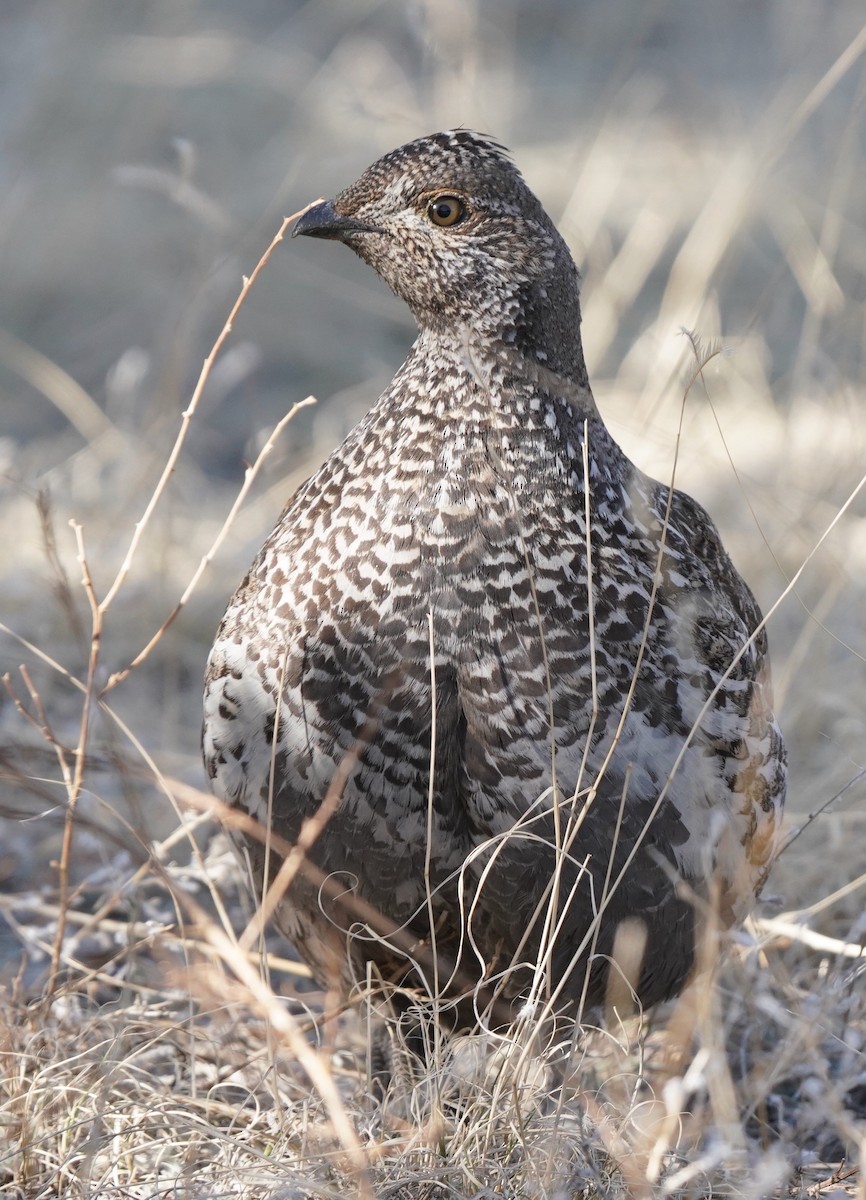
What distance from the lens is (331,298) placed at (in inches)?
316

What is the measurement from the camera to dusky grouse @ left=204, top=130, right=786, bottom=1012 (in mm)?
2258

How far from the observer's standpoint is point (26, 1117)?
2.23m

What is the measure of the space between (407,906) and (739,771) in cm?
63

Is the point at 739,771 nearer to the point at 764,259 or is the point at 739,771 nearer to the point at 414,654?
the point at 414,654

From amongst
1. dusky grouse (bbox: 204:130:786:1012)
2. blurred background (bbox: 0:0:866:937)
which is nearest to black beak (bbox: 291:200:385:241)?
dusky grouse (bbox: 204:130:786:1012)

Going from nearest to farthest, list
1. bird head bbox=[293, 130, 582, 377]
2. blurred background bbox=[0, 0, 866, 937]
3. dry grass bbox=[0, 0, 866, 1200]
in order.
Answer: dry grass bbox=[0, 0, 866, 1200] → bird head bbox=[293, 130, 582, 377] → blurred background bbox=[0, 0, 866, 937]

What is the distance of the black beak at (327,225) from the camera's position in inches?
96.8

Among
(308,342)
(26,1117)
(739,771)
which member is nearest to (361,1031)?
(26,1117)

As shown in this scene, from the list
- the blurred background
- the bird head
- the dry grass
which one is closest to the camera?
the dry grass

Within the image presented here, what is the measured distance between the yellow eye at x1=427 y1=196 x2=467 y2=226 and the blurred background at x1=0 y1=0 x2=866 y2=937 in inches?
18.6

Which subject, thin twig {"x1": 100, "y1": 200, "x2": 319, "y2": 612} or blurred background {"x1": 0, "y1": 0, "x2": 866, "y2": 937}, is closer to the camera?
thin twig {"x1": 100, "y1": 200, "x2": 319, "y2": 612}

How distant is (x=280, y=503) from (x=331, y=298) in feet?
10.8

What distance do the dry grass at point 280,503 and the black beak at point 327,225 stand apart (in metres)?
0.28

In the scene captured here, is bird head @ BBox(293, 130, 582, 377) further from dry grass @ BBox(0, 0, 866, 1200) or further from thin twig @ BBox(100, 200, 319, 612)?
dry grass @ BBox(0, 0, 866, 1200)
